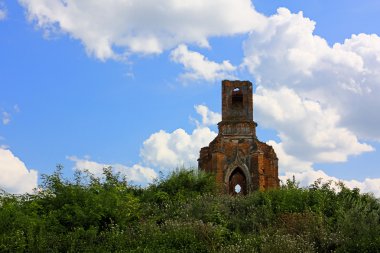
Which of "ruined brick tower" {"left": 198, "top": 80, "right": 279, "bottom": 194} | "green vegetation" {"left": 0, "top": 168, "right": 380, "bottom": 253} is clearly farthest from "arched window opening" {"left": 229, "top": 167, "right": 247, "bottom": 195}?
"green vegetation" {"left": 0, "top": 168, "right": 380, "bottom": 253}

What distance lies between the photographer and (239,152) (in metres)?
31.6

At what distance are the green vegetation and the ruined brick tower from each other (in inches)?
373

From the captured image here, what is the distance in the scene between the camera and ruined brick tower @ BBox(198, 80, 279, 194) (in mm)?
31031

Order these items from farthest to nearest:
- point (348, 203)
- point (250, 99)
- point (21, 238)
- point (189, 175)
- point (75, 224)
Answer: point (250, 99) < point (189, 175) < point (348, 203) < point (75, 224) < point (21, 238)

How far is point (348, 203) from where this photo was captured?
62.5 ft

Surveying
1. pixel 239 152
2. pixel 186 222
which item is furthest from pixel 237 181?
pixel 186 222

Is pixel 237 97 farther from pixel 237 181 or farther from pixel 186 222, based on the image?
pixel 186 222

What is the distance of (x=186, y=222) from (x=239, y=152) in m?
15.6

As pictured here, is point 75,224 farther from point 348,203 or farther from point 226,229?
point 348,203

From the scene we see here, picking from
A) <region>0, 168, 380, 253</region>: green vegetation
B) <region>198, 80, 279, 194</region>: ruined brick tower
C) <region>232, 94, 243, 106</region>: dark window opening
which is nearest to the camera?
<region>0, 168, 380, 253</region>: green vegetation

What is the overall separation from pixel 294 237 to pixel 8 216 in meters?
8.32

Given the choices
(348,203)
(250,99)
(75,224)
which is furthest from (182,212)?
(250,99)

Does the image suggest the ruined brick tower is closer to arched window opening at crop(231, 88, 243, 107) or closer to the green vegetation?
arched window opening at crop(231, 88, 243, 107)

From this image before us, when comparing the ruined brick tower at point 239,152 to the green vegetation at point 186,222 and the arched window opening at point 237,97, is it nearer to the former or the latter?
the arched window opening at point 237,97
